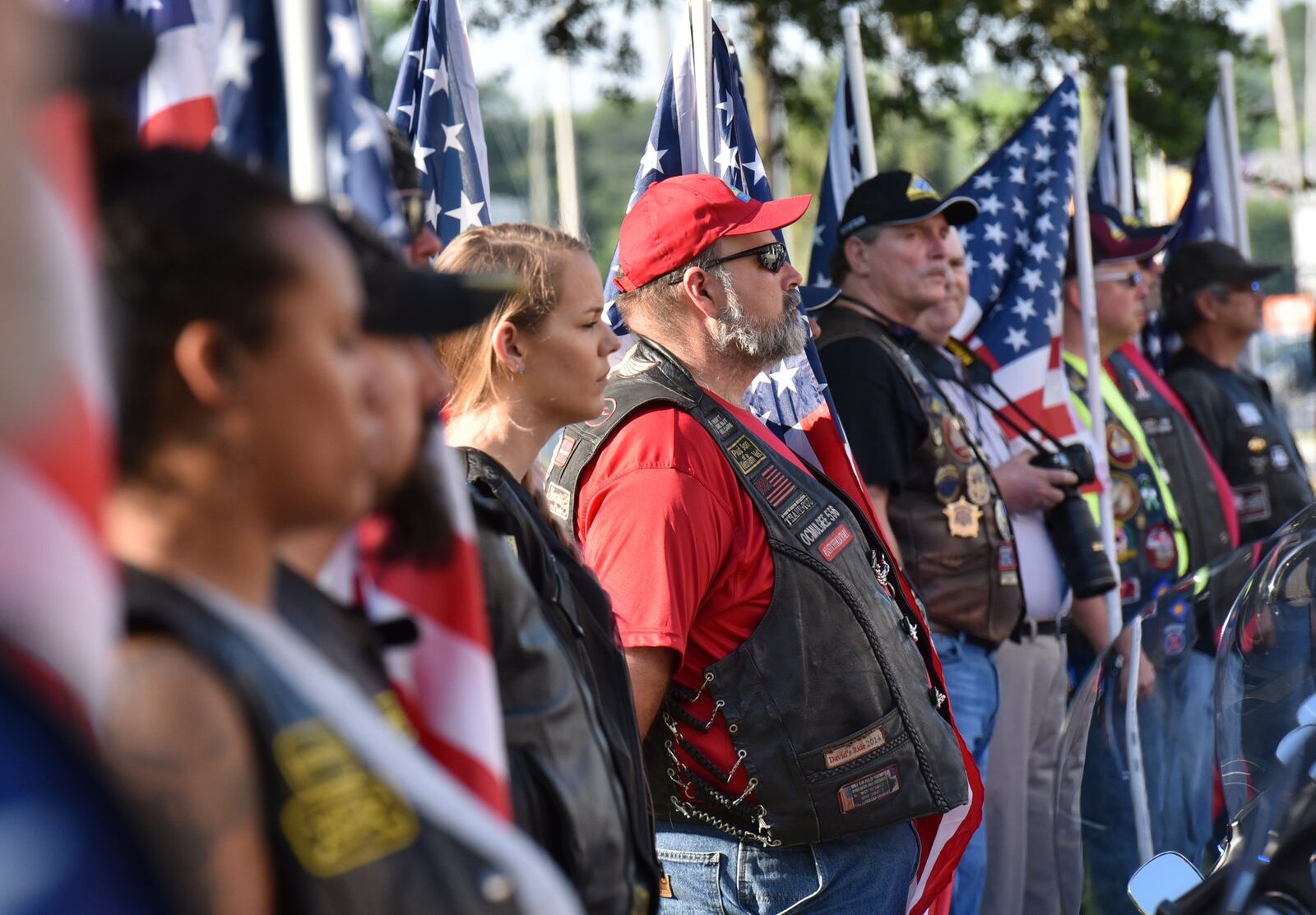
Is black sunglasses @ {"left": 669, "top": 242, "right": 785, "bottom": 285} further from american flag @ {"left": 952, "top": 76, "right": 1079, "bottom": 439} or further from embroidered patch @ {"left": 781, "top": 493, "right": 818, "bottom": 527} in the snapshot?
american flag @ {"left": 952, "top": 76, "right": 1079, "bottom": 439}

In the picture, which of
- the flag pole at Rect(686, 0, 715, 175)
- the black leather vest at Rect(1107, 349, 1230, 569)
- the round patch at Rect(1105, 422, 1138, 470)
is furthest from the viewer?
the black leather vest at Rect(1107, 349, 1230, 569)

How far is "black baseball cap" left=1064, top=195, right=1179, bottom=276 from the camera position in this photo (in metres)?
6.64

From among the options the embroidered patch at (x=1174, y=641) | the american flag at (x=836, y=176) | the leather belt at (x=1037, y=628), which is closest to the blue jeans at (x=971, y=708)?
the leather belt at (x=1037, y=628)

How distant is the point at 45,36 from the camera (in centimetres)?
114

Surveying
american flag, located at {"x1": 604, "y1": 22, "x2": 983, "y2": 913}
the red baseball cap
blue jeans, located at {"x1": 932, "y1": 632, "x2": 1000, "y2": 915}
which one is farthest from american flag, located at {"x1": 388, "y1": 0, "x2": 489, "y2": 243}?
blue jeans, located at {"x1": 932, "y1": 632, "x2": 1000, "y2": 915}

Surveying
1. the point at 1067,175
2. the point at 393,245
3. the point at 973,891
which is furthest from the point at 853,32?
the point at 393,245

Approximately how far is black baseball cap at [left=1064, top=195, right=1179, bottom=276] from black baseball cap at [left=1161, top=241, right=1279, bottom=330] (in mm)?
759

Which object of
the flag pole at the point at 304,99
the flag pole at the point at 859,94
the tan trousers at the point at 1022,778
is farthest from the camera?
the flag pole at the point at 859,94

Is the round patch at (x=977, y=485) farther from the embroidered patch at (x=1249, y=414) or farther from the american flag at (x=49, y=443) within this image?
the american flag at (x=49, y=443)

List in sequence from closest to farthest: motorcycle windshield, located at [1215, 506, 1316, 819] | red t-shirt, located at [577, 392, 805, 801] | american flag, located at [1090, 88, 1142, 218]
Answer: motorcycle windshield, located at [1215, 506, 1316, 819] < red t-shirt, located at [577, 392, 805, 801] < american flag, located at [1090, 88, 1142, 218]

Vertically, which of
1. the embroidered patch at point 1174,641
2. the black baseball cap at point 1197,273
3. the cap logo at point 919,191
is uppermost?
the cap logo at point 919,191

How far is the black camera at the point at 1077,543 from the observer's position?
15.6 ft

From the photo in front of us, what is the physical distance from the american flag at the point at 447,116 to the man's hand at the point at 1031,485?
1832 mm

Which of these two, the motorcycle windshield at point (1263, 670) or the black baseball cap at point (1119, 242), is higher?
the black baseball cap at point (1119, 242)
